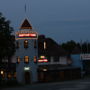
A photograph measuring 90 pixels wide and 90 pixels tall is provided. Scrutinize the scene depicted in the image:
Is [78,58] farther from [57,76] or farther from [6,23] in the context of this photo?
[6,23]

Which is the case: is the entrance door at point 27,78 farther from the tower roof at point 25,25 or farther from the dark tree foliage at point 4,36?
the dark tree foliage at point 4,36

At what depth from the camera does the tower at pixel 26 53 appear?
7438cm

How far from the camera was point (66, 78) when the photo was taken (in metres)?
83.2

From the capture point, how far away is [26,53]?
74812 mm

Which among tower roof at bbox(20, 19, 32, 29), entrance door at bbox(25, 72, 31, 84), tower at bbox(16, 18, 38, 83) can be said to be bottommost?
entrance door at bbox(25, 72, 31, 84)

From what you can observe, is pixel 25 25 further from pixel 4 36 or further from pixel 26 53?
pixel 4 36

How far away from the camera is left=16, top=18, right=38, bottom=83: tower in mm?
74375

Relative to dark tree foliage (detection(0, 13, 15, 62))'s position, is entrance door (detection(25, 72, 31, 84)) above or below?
below

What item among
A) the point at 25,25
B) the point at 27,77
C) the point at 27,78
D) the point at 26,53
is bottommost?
the point at 27,78

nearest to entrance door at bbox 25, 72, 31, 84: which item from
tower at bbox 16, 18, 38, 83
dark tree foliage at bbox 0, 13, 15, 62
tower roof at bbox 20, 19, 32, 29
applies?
tower at bbox 16, 18, 38, 83

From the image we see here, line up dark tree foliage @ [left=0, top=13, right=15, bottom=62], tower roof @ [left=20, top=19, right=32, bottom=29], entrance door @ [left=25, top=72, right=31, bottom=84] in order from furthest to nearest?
tower roof @ [left=20, top=19, right=32, bottom=29] → entrance door @ [left=25, top=72, right=31, bottom=84] → dark tree foliage @ [left=0, top=13, right=15, bottom=62]

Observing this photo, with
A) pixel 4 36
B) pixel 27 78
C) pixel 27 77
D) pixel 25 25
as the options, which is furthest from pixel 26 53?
pixel 4 36

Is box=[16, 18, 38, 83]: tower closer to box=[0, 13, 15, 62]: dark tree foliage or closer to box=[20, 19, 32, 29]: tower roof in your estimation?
box=[20, 19, 32, 29]: tower roof

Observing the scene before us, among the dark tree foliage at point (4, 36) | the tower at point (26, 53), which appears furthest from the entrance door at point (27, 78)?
the dark tree foliage at point (4, 36)
